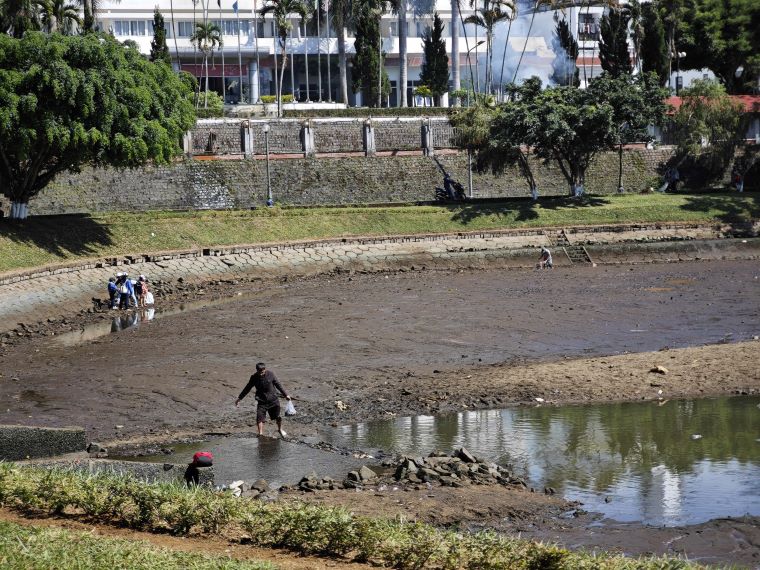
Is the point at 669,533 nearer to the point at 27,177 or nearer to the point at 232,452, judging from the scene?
the point at 232,452

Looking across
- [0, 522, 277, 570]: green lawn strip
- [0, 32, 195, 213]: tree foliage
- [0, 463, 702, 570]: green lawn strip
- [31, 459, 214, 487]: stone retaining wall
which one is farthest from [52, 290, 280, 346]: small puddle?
[0, 522, 277, 570]: green lawn strip

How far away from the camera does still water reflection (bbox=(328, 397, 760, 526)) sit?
18.3 meters

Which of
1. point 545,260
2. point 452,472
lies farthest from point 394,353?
point 545,260

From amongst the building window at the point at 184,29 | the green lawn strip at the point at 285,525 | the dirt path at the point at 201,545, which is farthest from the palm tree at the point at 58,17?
the dirt path at the point at 201,545

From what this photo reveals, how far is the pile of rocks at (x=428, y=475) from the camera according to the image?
18.4 m

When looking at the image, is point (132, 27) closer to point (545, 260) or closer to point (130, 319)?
point (545, 260)

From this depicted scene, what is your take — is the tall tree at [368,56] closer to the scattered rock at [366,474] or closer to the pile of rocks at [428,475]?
the pile of rocks at [428,475]

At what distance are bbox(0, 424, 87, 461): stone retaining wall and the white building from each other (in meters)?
77.8

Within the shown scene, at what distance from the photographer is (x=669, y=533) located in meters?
16.5

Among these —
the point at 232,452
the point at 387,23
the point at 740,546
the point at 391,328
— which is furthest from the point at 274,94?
the point at 740,546

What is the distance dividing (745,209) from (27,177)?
130 feet

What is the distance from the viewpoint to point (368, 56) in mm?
87562

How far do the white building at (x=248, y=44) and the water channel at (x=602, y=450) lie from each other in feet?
243

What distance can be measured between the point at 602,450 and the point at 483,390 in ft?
17.3
